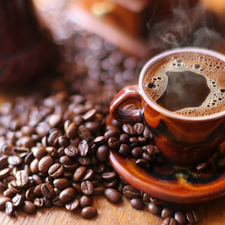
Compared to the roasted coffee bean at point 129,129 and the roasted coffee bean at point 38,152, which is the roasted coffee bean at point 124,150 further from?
the roasted coffee bean at point 38,152

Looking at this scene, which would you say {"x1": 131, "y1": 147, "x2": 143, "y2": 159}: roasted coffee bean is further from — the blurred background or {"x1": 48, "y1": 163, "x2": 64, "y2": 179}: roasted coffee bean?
the blurred background

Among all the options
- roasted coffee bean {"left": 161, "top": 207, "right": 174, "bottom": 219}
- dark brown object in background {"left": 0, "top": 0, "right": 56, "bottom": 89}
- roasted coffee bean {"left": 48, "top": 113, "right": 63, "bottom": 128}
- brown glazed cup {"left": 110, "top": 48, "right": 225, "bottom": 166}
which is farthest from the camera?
dark brown object in background {"left": 0, "top": 0, "right": 56, "bottom": 89}

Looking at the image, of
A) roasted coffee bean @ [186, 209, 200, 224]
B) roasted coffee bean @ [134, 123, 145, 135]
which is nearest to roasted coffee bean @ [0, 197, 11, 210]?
roasted coffee bean @ [134, 123, 145, 135]

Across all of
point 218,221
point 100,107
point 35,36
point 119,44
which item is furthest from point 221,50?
point 35,36

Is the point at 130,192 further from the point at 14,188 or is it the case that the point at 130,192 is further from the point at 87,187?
the point at 14,188

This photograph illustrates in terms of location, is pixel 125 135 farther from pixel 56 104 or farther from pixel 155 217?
pixel 56 104

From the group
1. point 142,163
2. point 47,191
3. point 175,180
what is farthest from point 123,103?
point 47,191
